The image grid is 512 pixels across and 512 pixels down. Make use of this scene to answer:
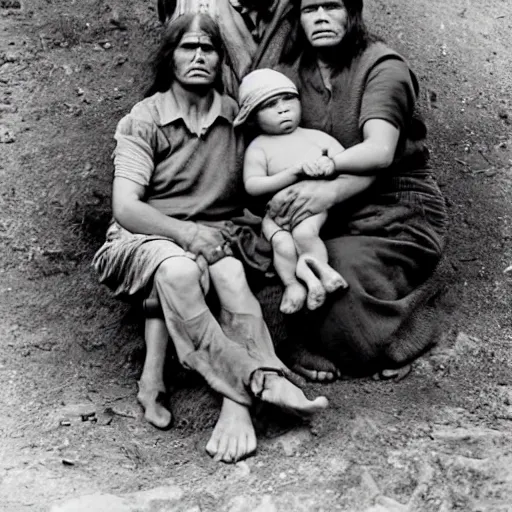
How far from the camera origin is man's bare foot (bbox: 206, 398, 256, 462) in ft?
15.6

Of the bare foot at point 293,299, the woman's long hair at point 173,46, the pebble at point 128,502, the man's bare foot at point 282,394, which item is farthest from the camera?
the woman's long hair at point 173,46

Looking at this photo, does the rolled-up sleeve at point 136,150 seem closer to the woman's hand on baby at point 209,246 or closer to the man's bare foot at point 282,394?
the woman's hand on baby at point 209,246

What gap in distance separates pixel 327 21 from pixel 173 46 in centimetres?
70

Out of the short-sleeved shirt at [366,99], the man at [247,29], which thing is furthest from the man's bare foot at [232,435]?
the man at [247,29]

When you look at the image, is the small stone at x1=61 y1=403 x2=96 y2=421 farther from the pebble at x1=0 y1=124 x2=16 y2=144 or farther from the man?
the pebble at x1=0 y1=124 x2=16 y2=144

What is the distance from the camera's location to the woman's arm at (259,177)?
516cm

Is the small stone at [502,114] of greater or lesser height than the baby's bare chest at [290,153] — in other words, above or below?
below

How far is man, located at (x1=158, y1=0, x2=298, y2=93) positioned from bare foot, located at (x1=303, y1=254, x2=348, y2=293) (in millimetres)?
1145

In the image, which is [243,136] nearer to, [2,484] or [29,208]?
[29,208]

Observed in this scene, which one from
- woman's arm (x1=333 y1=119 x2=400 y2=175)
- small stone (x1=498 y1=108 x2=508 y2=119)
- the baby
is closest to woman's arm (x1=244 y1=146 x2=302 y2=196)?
the baby

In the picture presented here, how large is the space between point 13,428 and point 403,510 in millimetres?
1608

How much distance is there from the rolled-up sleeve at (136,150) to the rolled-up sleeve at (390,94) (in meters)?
0.92

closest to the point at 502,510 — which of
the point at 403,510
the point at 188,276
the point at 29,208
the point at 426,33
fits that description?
the point at 403,510

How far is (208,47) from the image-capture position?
17.5 ft
